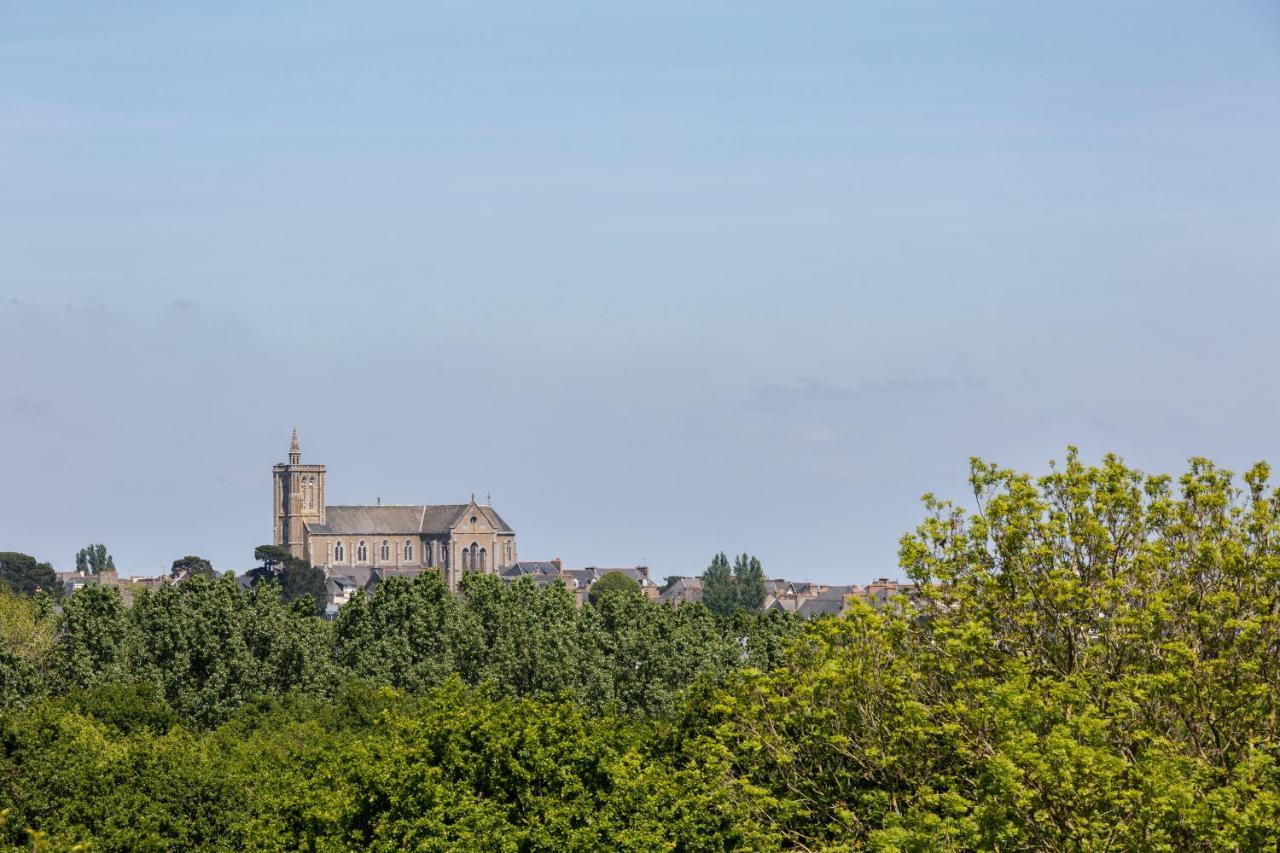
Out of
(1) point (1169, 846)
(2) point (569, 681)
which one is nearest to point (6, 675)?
(2) point (569, 681)

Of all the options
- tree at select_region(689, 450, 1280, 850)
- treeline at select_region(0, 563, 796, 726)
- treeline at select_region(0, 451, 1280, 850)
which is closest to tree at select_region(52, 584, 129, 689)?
treeline at select_region(0, 563, 796, 726)

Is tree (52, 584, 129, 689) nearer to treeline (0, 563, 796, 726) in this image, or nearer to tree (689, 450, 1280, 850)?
treeline (0, 563, 796, 726)

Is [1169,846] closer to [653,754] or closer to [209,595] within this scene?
[653,754]

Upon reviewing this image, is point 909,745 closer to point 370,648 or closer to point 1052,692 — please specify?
point 1052,692

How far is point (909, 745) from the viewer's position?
34.9m

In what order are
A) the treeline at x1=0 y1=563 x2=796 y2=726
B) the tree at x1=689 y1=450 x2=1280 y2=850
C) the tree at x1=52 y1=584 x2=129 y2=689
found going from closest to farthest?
1. the tree at x1=689 y1=450 x2=1280 y2=850
2. the treeline at x1=0 y1=563 x2=796 y2=726
3. the tree at x1=52 y1=584 x2=129 y2=689

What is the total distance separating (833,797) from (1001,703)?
712cm

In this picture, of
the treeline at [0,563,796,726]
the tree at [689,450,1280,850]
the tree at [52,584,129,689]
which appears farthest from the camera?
the tree at [52,584,129,689]

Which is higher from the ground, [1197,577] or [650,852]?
[1197,577]

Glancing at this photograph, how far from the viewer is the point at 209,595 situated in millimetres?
76250

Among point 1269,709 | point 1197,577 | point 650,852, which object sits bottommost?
point 650,852

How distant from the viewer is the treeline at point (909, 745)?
2900 centimetres

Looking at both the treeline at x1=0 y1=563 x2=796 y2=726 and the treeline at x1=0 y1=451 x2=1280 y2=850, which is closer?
the treeline at x1=0 y1=451 x2=1280 y2=850

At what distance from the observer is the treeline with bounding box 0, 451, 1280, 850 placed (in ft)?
95.1
